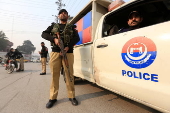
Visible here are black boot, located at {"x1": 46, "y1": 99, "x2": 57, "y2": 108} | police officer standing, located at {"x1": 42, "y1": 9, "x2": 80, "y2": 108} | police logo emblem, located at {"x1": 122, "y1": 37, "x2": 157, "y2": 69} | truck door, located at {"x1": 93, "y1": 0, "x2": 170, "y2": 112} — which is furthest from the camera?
police officer standing, located at {"x1": 42, "y1": 9, "x2": 80, "y2": 108}

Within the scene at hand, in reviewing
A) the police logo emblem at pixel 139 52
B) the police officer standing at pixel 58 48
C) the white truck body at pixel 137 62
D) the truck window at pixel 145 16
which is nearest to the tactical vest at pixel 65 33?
the police officer standing at pixel 58 48

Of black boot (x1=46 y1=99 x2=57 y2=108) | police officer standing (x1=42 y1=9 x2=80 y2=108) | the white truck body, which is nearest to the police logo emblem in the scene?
the white truck body

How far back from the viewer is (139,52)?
57.9 inches

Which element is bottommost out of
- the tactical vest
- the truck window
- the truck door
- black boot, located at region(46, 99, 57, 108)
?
black boot, located at region(46, 99, 57, 108)

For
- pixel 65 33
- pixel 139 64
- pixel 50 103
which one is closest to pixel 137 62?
pixel 139 64

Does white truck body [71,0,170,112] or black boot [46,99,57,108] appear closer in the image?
white truck body [71,0,170,112]

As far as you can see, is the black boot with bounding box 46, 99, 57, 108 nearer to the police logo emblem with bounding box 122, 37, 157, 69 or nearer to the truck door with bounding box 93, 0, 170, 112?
the truck door with bounding box 93, 0, 170, 112

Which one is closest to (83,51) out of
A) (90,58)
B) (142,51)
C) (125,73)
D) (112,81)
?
(90,58)

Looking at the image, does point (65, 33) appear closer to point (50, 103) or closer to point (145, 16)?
point (50, 103)

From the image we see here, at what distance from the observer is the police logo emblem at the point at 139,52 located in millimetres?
1362

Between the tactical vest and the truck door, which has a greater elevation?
the tactical vest

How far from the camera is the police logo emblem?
1362 millimetres

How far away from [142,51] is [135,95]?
54 centimetres

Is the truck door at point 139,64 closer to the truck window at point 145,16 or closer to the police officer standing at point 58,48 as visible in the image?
the truck window at point 145,16
